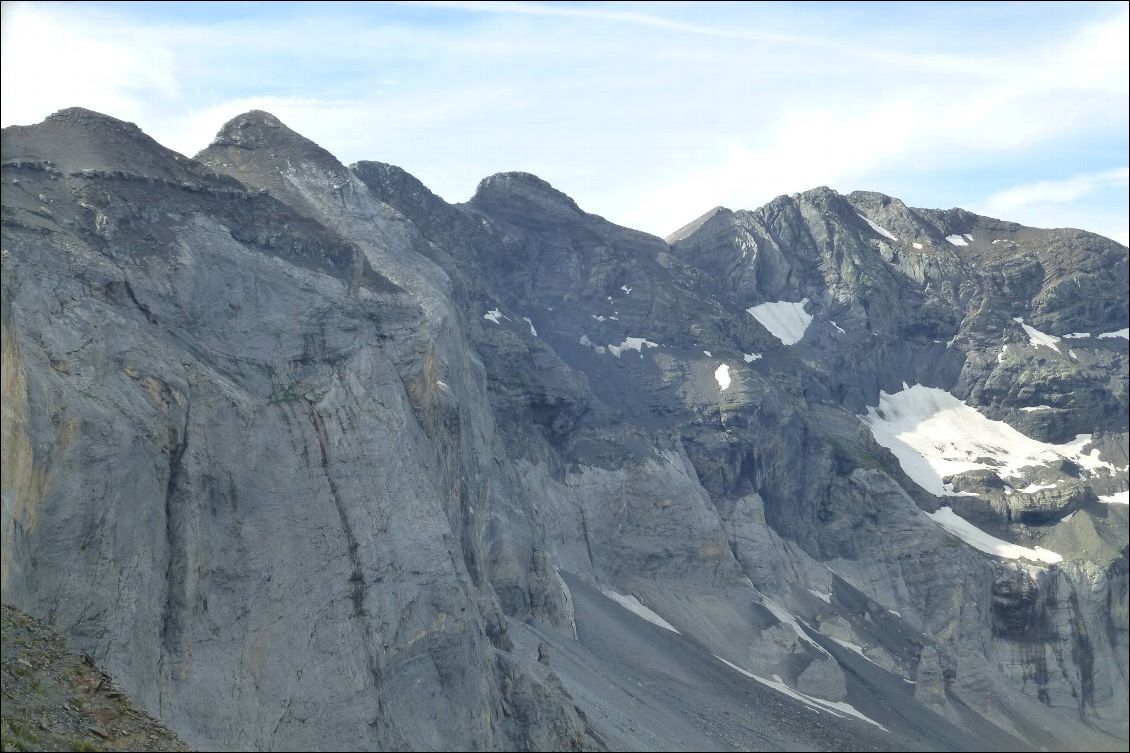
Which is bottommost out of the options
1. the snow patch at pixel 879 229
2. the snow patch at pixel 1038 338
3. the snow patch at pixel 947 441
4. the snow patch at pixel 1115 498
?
the snow patch at pixel 1115 498

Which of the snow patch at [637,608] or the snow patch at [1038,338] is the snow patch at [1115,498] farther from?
the snow patch at [637,608]

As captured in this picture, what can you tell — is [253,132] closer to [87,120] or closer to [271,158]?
[271,158]

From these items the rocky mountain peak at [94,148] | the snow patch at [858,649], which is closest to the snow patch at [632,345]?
the snow patch at [858,649]

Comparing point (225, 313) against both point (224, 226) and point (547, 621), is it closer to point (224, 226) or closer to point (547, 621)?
point (224, 226)

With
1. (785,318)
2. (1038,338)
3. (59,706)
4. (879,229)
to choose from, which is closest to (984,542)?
(1038,338)

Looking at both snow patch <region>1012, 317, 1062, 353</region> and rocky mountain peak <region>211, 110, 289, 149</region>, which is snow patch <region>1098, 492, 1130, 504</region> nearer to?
snow patch <region>1012, 317, 1062, 353</region>

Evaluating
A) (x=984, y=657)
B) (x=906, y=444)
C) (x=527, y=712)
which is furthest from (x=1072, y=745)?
(x=527, y=712)

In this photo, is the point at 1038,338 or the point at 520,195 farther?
the point at 1038,338
